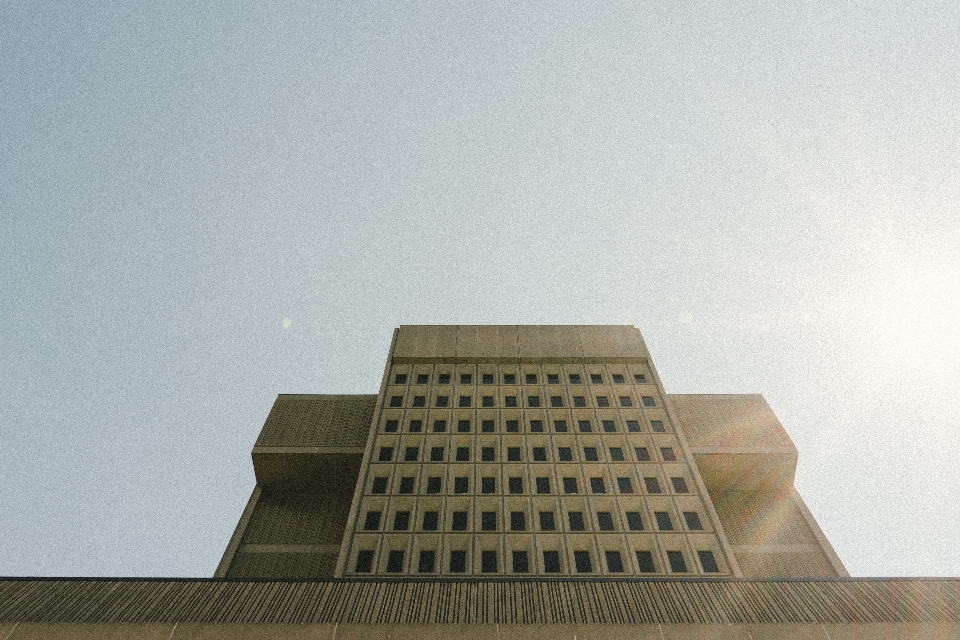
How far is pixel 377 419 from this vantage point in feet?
114

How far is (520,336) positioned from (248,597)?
2990cm

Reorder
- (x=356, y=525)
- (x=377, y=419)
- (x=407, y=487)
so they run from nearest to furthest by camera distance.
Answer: (x=356, y=525) → (x=407, y=487) → (x=377, y=419)

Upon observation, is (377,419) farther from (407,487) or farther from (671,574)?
(671,574)

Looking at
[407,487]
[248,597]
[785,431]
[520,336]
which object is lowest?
[248,597]

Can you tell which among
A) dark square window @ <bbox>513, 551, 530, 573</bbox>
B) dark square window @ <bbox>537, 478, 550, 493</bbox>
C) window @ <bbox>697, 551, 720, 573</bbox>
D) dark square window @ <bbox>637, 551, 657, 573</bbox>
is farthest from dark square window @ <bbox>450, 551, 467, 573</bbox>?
window @ <bbox>697, 551, 720, 573</bbox>

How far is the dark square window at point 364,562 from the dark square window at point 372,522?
1.29 m

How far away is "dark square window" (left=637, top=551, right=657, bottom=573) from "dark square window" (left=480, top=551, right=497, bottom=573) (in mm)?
6063

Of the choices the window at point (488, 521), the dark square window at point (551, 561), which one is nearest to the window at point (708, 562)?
the dark square window at point (551, 561)

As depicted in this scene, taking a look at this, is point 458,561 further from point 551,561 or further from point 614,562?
point 614,562

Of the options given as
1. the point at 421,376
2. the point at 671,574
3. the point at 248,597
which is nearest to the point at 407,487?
the point at 421,376

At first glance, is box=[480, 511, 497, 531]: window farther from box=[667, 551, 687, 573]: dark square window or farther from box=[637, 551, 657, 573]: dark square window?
box=[667, 551, 687, 573]: dark square window

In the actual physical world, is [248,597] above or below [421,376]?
below

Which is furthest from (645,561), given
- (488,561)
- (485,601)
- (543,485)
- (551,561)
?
(485,601)

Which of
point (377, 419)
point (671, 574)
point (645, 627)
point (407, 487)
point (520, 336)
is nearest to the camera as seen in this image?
point (645, 627)
